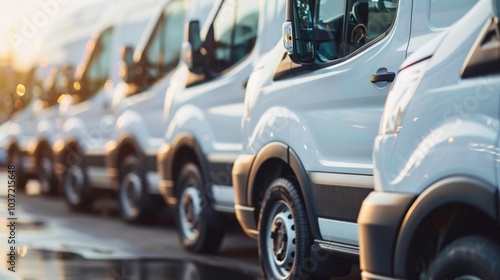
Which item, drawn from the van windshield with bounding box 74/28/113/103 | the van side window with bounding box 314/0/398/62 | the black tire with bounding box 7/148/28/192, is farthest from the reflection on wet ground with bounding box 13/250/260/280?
the black tire with bounding box 7/148/28/192

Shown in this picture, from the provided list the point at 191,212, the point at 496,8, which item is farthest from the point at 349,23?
the point at 191,212

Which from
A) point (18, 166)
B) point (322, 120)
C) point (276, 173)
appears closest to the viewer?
point (322, 120)

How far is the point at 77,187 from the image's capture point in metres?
15.1

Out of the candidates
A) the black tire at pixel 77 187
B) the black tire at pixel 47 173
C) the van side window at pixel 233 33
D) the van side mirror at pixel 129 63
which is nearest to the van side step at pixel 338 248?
the van side window at pixel 233 33

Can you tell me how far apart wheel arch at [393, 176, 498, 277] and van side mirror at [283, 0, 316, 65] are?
2215 millimetres

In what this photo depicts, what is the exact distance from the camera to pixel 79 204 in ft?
50.2

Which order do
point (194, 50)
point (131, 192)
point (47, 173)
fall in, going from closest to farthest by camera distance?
point (194, 50) → point (131, 192) → point (47, 173)

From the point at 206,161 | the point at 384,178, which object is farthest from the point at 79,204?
the point at 384,178

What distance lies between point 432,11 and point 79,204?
9946 millimetres

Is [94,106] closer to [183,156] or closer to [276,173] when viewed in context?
[183,156]

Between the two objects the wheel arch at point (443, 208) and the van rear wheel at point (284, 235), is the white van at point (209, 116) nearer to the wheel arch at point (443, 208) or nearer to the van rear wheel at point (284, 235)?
the van rear wheel at point (284, 235)

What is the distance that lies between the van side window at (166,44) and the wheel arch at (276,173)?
12.6 ft

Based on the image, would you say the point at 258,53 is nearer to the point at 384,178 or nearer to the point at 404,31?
the point at 404,31

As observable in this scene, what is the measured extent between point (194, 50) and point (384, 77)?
12.1ft
